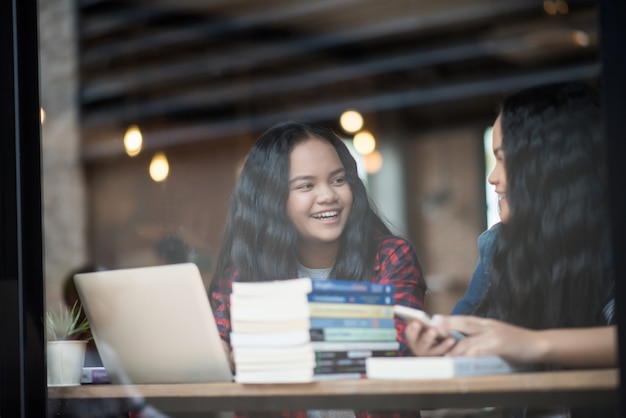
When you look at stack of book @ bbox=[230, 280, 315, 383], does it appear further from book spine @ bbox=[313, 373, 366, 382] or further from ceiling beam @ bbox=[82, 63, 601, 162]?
ceiling beam @ bbox=[82, 63, 601, 162]

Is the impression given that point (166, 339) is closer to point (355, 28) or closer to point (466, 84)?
point (355, 28)

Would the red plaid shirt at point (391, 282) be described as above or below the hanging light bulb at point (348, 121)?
below

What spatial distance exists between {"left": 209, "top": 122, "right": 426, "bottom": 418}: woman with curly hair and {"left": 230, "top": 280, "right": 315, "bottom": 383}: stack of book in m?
0.05

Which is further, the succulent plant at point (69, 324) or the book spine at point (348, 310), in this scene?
the succulent plant at point (69, 324)

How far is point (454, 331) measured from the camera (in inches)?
57.3

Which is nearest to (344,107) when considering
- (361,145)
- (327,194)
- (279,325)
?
(361,145)

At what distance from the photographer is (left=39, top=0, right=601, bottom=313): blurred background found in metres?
2.05

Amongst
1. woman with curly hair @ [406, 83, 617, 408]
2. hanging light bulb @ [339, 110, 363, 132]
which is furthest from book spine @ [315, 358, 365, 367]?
hanging light bulb @ [339, 110, 363, 132]

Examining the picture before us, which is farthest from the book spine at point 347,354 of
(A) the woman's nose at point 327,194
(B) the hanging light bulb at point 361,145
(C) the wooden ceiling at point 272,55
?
(C) the wooden ceiling at point 272,55

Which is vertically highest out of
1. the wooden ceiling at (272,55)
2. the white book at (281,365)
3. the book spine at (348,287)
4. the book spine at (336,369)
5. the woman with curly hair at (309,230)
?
the wooden ceiling at (272,55)

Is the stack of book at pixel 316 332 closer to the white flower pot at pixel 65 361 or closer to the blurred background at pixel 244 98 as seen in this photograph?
the blurred background at pixel 244 98

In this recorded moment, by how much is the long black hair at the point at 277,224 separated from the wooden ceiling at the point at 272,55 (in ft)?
4.69

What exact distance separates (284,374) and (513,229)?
0.48 m

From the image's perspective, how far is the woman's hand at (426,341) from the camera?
1.44 metres
